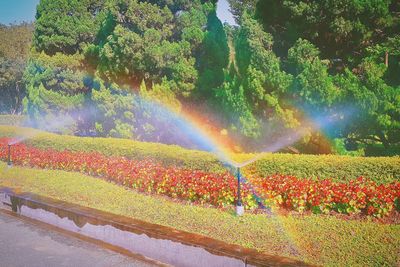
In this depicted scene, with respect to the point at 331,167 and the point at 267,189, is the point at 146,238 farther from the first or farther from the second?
the point at 331,167

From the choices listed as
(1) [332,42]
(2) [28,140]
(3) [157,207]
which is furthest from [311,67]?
(2) [28,140]

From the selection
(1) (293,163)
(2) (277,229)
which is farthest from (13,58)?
(2) (277,229)

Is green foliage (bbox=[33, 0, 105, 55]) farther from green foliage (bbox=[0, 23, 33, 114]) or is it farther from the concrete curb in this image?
green foliage (bbox=[0, 23, 33, 114])

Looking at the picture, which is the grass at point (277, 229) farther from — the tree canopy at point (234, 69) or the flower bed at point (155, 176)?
the tree canopy at point (234, 69)

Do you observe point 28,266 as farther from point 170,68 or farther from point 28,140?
point 28,140

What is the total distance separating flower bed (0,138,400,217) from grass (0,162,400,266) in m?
0.36

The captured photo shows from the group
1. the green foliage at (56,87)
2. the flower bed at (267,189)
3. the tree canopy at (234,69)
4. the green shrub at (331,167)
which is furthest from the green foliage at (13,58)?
the green shrub at (331,167)

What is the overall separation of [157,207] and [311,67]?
5.14m

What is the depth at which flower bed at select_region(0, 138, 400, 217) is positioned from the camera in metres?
6.77

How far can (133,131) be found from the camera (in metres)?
15.8

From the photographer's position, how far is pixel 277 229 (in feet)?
19.8

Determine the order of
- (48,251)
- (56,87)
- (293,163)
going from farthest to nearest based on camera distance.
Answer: (56,87) < (293,163) < (48,251)

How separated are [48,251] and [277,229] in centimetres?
355

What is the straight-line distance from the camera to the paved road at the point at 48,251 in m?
5.08
